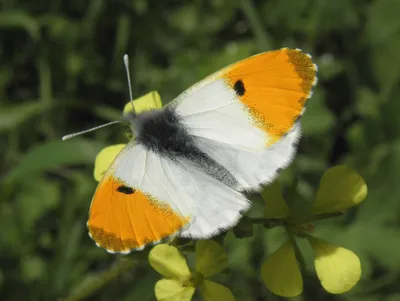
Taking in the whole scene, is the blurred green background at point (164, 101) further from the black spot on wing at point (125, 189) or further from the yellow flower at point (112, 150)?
the black spot on wing at point (125, 189)

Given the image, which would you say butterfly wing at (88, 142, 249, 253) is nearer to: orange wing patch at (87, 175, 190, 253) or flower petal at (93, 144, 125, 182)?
orange wing patch at (87, 175, 190, 253)

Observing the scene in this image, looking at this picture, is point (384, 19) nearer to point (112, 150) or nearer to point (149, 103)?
point (149, 103)

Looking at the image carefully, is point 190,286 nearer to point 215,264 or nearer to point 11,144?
point 215,264

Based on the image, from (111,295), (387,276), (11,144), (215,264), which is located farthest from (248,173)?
(11,144)

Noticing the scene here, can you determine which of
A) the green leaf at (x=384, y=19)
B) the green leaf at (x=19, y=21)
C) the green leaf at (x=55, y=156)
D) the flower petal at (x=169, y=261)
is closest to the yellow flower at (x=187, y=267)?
the flower petal at (x=169, y=261)

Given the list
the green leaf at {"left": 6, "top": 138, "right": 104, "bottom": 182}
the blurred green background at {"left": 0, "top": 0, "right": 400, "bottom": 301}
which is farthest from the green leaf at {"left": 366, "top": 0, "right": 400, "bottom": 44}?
the green leaf at {"left": 6, "top": 138, "right": 104, "bottom": 182}
